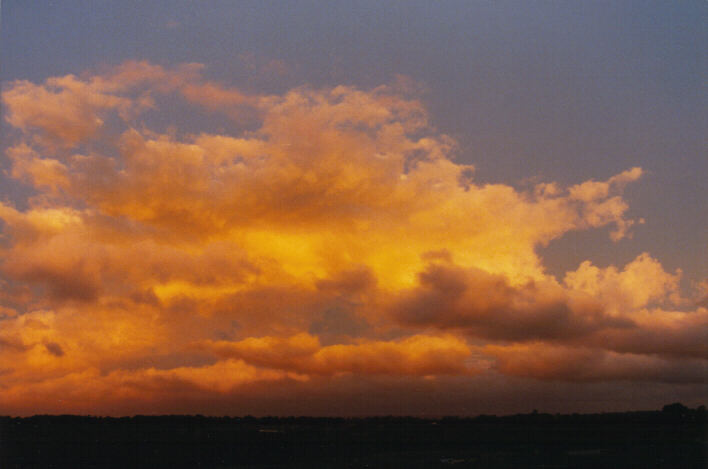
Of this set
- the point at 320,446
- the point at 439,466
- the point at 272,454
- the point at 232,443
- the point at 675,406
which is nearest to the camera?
the point at 439,466

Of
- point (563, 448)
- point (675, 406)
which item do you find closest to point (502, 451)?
point (563, 448)

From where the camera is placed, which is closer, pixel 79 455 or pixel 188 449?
pixel 79 455

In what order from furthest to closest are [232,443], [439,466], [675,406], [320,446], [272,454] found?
[675,406] → [232,443] → [320,446] → [272,454] → [439,466]

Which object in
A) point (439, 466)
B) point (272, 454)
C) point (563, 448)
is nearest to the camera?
point (439, 466)

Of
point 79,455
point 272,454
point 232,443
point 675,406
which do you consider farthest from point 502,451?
point 675,406

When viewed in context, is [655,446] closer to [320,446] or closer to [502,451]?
[502,451]

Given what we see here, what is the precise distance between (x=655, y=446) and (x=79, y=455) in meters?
82.9

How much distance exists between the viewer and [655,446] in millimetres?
88125

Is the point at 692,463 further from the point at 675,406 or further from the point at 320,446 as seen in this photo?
the point at 675,406

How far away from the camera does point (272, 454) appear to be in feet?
258

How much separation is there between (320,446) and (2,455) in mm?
45246

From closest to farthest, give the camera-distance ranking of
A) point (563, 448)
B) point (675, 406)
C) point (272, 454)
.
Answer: point (272, 454), point (563, 448), point (675, 406)

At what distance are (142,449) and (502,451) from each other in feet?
171

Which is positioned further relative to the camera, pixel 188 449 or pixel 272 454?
pixel 188 449
